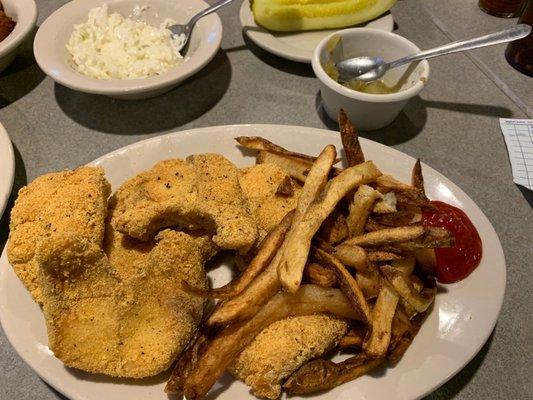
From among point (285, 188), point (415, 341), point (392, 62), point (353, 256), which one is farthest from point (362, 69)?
point (415, 341)

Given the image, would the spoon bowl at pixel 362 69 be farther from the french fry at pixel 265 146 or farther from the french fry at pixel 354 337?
the french fry at pixel 354 337

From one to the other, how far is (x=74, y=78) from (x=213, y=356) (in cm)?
115

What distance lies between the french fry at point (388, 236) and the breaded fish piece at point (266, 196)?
0.21 m

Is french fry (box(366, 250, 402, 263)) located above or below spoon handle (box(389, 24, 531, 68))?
below

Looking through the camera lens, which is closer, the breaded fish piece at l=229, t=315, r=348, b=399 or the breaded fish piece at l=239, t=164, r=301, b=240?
the breaded fish piece at l=229, t=315, r=348, b=399

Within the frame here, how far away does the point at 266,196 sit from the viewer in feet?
4.19

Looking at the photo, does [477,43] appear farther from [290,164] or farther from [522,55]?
[290,164]

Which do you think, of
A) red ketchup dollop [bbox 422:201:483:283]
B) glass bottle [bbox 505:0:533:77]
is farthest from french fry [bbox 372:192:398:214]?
glass bottle [bbox 505:0:533:77]

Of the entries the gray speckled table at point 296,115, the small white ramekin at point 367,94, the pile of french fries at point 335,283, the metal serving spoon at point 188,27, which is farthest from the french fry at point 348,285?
the metal serving spoon at point 188,27

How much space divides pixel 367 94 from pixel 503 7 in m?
1.36

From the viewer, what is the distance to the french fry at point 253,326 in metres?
0.95

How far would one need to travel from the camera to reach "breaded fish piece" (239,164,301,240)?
124 centimetres

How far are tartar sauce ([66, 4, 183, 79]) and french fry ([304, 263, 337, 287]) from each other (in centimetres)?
109

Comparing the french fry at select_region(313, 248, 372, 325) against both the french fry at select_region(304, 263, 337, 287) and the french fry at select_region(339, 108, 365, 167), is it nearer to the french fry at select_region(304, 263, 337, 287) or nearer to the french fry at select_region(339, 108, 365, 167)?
the french fry at select_region(304, 263, 337, 287)
